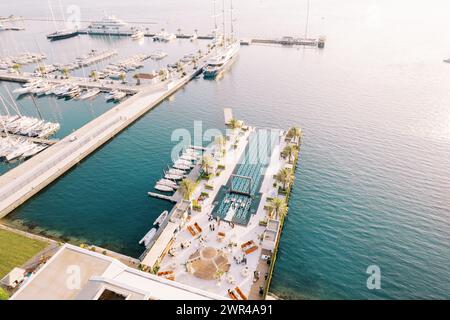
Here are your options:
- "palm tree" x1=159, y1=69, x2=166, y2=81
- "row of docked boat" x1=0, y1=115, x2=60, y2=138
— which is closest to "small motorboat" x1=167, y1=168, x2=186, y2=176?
"row of docked boat" x1=0, y1=115, x2=60, y2=138

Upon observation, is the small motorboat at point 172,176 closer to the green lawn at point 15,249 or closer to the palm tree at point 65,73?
the green lawn at point 15,249

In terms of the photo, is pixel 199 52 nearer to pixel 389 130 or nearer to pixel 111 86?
pixel 111 86

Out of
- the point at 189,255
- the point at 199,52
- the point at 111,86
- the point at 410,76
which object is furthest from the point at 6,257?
the point at 410,76

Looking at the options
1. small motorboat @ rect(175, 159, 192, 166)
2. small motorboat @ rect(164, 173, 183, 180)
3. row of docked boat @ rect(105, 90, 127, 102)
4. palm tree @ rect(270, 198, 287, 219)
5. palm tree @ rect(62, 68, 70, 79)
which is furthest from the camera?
palm tree @ rect(62, 68, 70, 79)

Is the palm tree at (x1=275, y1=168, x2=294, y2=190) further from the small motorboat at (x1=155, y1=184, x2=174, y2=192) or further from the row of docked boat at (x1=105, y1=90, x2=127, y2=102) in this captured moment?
the row of docked boat at (x1=105, y1=90, x2=127, y2=102)

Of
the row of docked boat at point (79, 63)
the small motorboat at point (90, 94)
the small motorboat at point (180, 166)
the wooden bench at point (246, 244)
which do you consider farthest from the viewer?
the row of docked boat at point (79, 63)

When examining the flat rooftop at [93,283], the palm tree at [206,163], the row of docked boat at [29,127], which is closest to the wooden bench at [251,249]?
the flat rooftop at [93,283]

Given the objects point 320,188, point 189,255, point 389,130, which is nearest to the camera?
point 189,255
